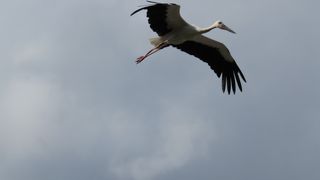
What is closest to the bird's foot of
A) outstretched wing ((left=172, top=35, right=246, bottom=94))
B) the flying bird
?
the flying bird

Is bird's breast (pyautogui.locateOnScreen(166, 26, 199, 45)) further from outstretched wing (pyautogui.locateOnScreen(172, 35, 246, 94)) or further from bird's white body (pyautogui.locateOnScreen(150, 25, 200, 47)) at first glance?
outstretched wing (pyautogui.locateOnScreen(172, 35, 246, 94))

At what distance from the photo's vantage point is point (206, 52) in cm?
3145

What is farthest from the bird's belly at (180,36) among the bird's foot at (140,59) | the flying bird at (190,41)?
the bird's foot at (140,59)

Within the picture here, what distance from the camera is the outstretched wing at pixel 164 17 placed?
1128 inches

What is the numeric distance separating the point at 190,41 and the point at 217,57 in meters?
1.06

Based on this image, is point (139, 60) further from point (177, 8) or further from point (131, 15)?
point (131, 15)

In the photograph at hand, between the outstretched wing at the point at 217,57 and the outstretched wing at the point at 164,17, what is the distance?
1.37 metres

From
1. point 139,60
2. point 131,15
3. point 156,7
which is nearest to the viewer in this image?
point 131,15

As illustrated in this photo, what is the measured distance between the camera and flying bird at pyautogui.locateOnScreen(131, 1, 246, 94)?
95.4 feet

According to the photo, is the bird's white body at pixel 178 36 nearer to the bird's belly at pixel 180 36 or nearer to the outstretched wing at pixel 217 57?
the bird's belly at pixel 180 36

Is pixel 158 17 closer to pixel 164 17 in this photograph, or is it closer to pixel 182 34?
pixel 164 17

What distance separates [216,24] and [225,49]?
776 mm

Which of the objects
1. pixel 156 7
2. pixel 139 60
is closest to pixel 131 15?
pixel 156 7

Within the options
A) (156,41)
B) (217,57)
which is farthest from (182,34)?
(217,57)
